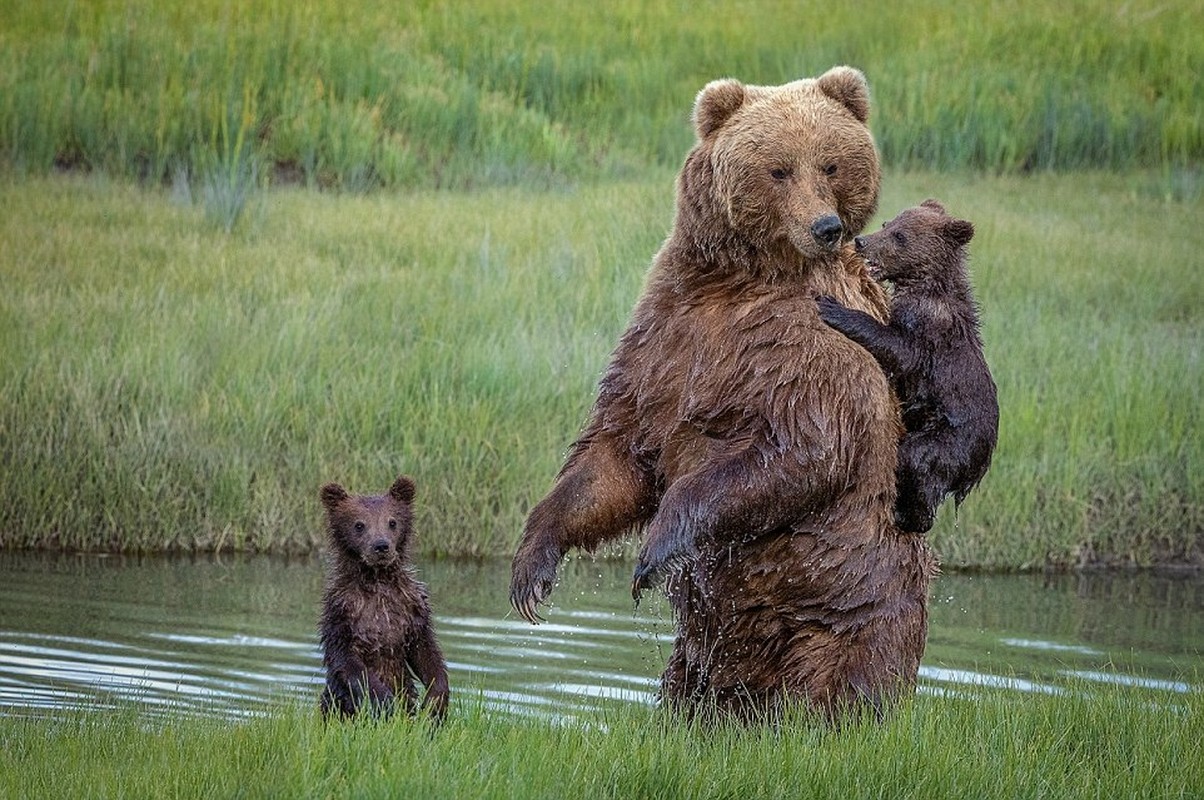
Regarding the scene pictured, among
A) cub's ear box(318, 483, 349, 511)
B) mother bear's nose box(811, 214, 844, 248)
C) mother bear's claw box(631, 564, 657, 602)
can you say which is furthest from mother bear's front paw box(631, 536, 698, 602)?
cub's ear box(318, 483, 349, 511)

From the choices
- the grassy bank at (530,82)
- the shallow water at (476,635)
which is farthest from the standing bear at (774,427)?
the grassy bank at (530,82)

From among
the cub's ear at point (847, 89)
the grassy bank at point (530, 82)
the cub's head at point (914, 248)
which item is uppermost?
the grassy bank at point (530, 82)

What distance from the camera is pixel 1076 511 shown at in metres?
9.73

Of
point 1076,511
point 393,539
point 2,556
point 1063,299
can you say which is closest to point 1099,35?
point 1063,299

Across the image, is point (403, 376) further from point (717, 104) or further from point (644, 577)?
point (644, 577)

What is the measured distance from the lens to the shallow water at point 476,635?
6570 mm

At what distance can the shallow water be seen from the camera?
6570mm

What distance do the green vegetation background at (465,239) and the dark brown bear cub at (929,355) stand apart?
14.8 ft

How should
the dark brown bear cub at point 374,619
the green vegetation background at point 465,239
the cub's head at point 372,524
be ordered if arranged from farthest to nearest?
the green vegetation background at point 465,239 < the cub's head at point 372,524 < the dark brown bear cub at point 374,619

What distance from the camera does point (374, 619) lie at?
5.78m

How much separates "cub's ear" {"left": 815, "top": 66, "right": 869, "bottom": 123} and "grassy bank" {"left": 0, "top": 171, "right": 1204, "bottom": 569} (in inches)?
167

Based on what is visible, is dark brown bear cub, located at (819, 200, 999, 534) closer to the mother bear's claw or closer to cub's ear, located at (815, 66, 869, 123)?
cub's ear, located at (815, 66, 869, 123)

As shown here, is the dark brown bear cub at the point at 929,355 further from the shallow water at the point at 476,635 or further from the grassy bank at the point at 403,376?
the grassy bank at the point at 403,376

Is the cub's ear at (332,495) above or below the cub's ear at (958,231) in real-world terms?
below
